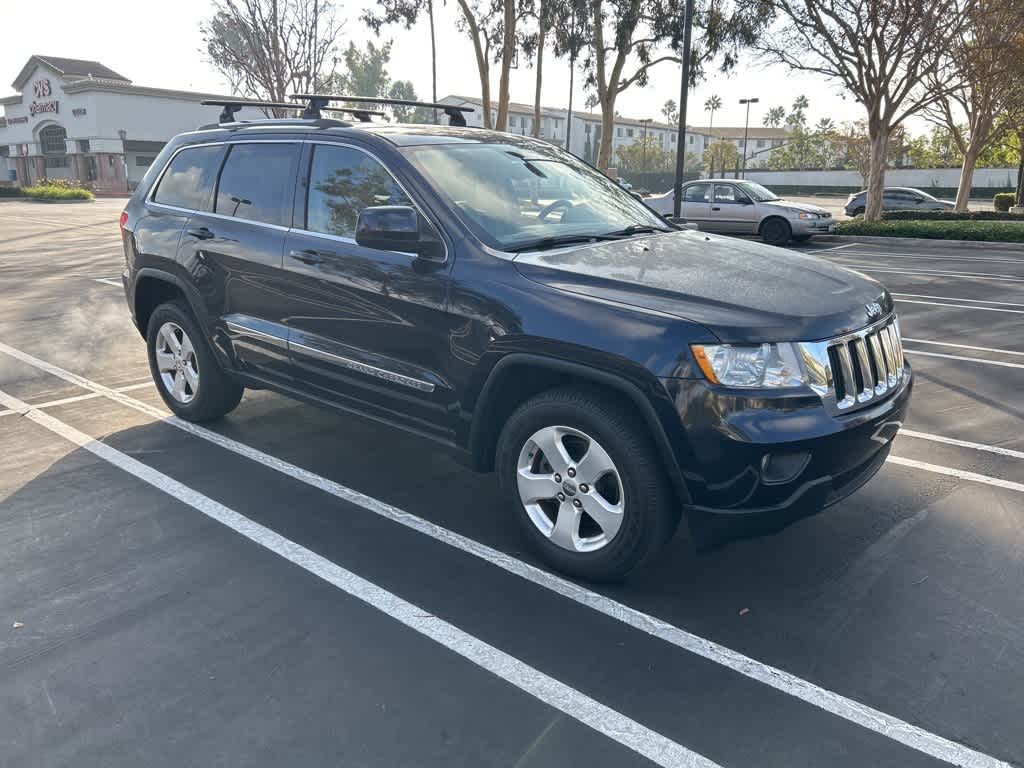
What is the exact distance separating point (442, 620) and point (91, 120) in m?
68.0

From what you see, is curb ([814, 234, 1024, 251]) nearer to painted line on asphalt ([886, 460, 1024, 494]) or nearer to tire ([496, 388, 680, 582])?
painted line on asphalt ([886, 460, 1024, 494])

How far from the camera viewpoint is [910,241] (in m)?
19.0

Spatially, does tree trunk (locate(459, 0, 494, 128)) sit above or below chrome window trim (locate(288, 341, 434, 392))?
above

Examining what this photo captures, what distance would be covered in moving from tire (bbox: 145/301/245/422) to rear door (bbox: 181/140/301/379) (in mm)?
376

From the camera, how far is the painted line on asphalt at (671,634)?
99.7 inches

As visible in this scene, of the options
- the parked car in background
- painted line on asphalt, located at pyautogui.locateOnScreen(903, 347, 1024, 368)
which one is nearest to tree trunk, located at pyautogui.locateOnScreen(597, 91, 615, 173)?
the parked car in background

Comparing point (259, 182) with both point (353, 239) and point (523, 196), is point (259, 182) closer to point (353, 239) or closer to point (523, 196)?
point (353, 239)

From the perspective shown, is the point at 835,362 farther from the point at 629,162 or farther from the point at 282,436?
A: the point at 629,162

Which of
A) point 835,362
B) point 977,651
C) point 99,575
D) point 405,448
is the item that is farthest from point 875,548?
point 99,575

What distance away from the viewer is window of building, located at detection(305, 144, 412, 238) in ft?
13.4

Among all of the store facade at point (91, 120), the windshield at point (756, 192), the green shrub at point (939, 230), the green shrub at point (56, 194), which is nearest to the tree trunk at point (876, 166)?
the green shrub at point (939, 230)

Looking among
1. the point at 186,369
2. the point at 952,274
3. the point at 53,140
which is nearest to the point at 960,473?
the point at 186,369

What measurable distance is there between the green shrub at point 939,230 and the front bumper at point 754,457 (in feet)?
59.2

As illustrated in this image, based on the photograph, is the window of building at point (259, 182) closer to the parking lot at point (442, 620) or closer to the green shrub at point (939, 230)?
the parking lot at point (442, 620)
